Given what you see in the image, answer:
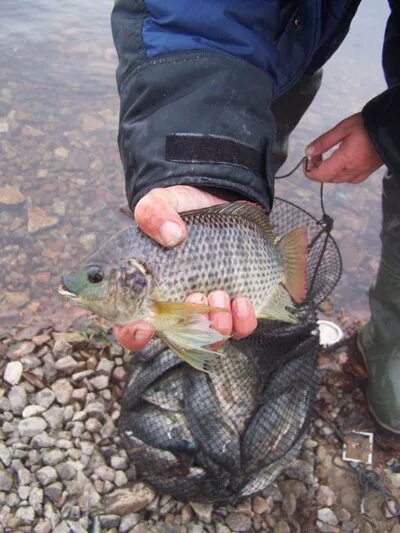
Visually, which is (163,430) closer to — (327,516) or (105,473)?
(105,473)

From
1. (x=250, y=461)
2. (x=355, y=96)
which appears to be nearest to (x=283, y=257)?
(x=250, y=461)

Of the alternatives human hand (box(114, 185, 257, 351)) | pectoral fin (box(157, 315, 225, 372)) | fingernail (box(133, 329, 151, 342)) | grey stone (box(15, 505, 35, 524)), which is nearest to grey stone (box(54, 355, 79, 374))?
grey stone (box(15, 505, 35, 524))

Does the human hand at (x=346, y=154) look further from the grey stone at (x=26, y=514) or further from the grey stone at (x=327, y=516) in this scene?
the grey stone at (x=26, y=514)

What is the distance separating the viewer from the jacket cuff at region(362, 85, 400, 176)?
11.4 feet

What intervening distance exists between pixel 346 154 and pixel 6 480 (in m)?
3.09

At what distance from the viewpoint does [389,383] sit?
A: 4195 millimetres

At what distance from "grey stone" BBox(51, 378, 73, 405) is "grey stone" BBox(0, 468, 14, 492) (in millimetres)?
638

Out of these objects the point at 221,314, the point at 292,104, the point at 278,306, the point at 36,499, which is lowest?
the point at 36,499

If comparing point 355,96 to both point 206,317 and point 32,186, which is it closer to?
point 32,186

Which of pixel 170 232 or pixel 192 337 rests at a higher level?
pixel 170 232

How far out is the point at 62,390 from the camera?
3.91 metres

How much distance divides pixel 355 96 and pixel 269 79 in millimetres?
8378

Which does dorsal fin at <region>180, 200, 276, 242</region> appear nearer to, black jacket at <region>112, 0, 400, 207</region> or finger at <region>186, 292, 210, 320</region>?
black jacket at <region>112, 0, 400, 207</region>

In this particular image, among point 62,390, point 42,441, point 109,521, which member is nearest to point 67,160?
point 62,390
